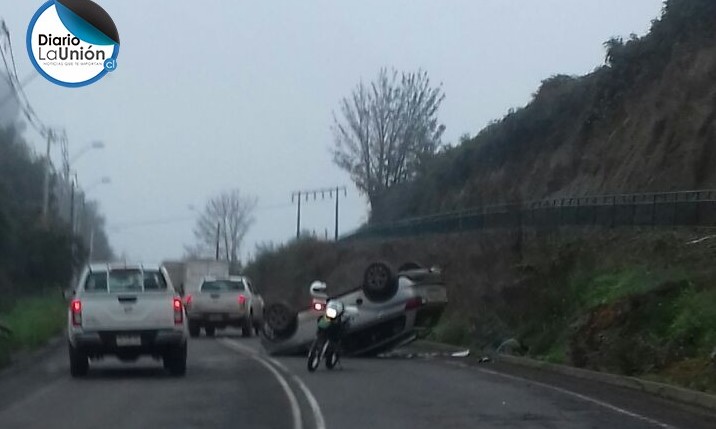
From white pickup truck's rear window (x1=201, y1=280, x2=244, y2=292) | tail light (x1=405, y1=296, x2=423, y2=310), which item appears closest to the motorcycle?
tail light (x1=405, y1=296, x2=423, y2=310)

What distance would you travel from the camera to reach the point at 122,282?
21922mm

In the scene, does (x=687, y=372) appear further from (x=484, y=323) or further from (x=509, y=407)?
(x=484, y=323)

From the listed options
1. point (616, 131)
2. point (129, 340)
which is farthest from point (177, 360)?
point (616, 131)

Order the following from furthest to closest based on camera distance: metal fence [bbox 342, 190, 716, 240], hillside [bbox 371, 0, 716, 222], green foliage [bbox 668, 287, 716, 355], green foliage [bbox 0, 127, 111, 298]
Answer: green foliage [bbox 0, 127, 111, 298] → hillside [bbox 371, 0, 716, 222] → metal fence [bbox 342, 190, 716, 240] → green foliage [bbox 668, 287, 716, 355]

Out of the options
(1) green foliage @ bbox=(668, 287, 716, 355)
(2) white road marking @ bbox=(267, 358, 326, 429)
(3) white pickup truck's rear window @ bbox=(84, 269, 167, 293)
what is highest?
(3) white pickup truck's rear window @ bbox=(84, 269, 167, 293)

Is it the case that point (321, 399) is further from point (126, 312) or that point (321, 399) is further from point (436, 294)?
point (436, 294)

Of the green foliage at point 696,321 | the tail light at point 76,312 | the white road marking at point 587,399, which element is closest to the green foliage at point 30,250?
the tail light at point 76,312

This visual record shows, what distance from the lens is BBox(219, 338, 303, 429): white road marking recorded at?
15351 millimetres

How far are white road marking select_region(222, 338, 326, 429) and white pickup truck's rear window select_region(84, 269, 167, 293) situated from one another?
288cm

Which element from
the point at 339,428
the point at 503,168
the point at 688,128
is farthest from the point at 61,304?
the point at 339,428

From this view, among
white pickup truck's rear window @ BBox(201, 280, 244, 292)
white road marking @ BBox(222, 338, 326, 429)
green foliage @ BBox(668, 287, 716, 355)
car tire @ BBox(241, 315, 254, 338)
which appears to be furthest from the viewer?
car tire @ BBox(241, 315, 254, 338)

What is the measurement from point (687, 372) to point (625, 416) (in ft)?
14.7

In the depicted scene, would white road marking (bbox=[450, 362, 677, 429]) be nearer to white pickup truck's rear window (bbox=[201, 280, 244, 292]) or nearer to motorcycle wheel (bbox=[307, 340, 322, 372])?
motorcycle wheel (bbox=[307, 340, 322, 372])

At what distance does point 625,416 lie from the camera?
51.5 feet
